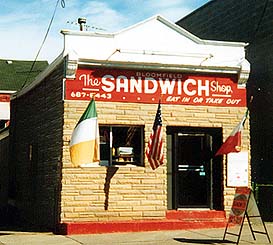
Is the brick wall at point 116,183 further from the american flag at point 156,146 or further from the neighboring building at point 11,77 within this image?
the neighboring building at point 11,77

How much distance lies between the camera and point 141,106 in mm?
14727

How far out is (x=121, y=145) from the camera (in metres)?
14.8

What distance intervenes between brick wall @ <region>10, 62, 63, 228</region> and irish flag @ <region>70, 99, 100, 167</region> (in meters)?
1.13

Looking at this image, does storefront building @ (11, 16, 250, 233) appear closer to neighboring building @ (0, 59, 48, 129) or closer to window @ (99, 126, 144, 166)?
window @ (99, 126, 144, 166)

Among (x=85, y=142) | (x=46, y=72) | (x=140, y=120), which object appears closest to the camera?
(x=85, y=142)

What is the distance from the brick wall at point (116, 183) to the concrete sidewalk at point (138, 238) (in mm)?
747

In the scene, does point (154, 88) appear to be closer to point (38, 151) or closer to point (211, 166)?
point (211, 166)

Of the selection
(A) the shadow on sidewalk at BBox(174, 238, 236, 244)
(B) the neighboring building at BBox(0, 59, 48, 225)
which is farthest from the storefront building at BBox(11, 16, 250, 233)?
(B) the neighboring building at BBox(0, 59, 48, 225)

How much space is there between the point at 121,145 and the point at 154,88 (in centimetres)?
174

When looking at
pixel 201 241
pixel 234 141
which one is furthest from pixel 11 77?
pixel 201 241

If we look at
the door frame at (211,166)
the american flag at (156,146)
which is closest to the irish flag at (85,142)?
the american flag at (156,146)

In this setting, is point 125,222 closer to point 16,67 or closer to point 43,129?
point 43,129

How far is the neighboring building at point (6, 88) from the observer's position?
80.1 ft

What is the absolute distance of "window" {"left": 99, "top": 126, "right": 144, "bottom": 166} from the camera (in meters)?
14.6
